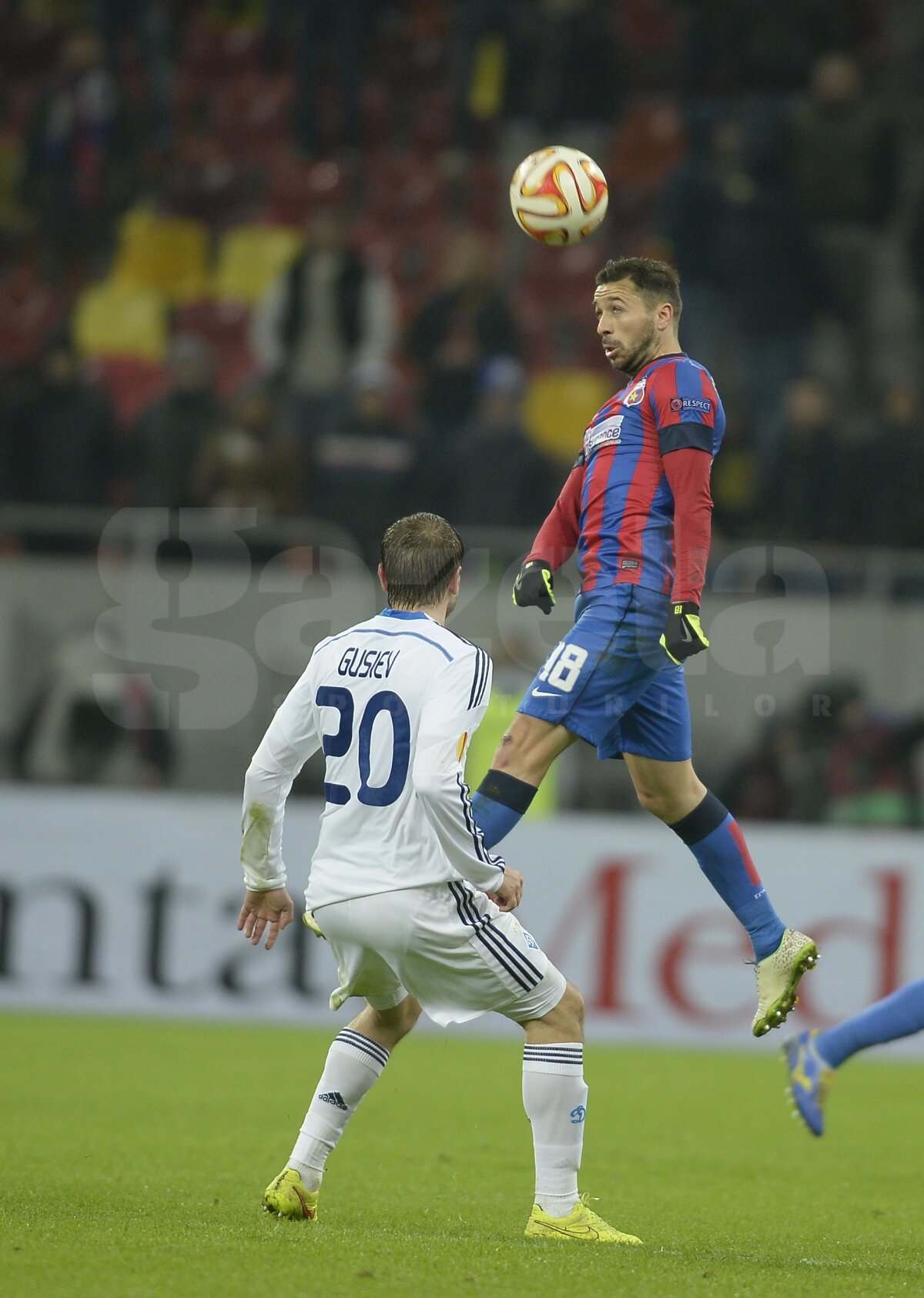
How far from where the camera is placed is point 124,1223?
4.92 meters

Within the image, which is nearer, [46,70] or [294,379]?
[294,379]

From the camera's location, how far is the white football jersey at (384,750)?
464cm

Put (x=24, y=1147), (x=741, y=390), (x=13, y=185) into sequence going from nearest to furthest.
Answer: (x=24, y=1147) < (x=741, y=390) < (x=13, y=185)

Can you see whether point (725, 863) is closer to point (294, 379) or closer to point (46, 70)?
point (294, 379)

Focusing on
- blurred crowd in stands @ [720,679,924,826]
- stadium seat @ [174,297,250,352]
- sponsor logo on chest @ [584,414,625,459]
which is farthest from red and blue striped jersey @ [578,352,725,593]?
stadium seat @ [174,297,250,352]

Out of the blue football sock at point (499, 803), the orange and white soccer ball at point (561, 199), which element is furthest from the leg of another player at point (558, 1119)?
the orange and white soccer ball at point (561, 199)

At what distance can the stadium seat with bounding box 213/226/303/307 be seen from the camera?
16484 mm

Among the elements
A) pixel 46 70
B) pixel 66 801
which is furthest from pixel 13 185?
pixel 66 801

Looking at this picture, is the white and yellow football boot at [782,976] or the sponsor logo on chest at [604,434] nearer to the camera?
the white and yellow football boot at [782,976]

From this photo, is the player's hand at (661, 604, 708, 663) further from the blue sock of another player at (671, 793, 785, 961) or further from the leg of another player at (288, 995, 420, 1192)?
the leg of another player at (288, 995, 420, 1192)

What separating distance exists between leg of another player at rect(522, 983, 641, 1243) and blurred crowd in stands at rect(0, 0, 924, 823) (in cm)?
653

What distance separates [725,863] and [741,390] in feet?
28.5

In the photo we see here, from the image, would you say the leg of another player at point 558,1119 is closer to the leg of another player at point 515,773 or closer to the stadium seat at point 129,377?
the leg of another player at point 515,773

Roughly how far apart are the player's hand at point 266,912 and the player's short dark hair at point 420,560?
2.87 feet
